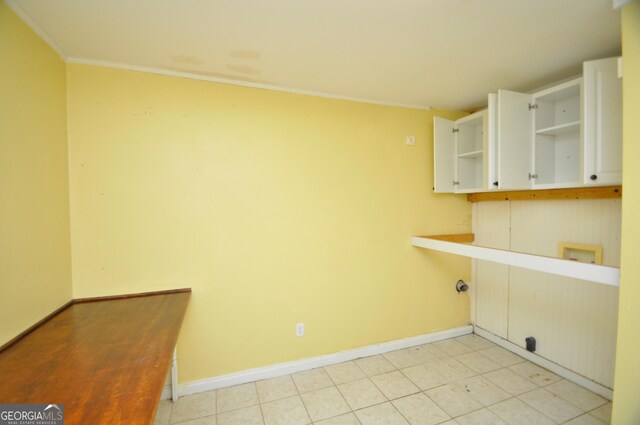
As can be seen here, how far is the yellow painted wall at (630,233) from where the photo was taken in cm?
125

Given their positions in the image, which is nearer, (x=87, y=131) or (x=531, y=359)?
(x=87, y=131)

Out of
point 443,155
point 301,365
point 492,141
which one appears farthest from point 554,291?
point 301,365

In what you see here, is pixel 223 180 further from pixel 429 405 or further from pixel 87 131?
pixel 429 405

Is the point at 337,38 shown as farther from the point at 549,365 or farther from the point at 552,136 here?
the point at 549,365

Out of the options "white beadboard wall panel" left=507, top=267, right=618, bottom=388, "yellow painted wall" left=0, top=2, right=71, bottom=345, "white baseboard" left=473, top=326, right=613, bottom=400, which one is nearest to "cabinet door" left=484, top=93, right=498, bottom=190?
"white beadboard wall panel" left=507, top=267, right=618, bottom=388

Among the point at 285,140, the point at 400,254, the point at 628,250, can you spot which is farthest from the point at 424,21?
the point at 400,254

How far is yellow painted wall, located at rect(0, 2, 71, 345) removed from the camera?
126 centimetres

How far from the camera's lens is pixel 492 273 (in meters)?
2.77

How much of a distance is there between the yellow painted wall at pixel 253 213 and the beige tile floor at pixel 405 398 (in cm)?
21

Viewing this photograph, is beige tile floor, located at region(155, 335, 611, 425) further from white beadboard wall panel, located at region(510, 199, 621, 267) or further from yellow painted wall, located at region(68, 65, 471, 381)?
white beadboard wall panel, located at region(510, 199, 621, 267)

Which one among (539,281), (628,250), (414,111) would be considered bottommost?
(539,281)

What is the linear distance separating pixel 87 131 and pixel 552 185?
10.9 ft

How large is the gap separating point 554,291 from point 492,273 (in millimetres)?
555

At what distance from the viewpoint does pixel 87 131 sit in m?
1.78
